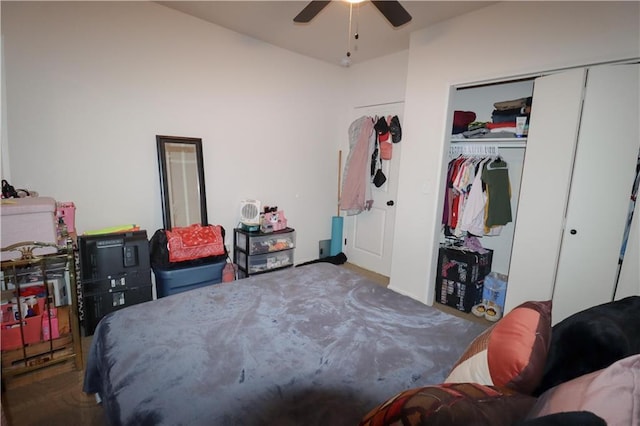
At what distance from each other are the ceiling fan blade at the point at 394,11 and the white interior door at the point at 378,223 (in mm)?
1625

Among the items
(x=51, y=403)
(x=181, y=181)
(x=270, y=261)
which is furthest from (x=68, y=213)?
(x=270, y=261)

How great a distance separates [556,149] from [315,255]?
2945 mm

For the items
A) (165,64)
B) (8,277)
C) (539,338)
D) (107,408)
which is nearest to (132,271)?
(8,277)

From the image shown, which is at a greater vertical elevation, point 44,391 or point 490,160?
point 490,160

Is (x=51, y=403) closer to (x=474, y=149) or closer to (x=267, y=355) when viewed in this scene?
(x=267, y=355)

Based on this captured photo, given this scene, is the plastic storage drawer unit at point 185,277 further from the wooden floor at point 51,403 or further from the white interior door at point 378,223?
the white interior door at point 378,223

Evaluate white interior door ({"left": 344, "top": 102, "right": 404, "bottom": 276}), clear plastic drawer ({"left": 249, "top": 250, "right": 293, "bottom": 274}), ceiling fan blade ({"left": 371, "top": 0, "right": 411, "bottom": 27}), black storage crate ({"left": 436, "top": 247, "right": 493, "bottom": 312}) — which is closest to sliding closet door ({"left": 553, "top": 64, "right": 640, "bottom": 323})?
black storage crate ({"left": 436, "top": 247, "right": 493, "bottom": 312})

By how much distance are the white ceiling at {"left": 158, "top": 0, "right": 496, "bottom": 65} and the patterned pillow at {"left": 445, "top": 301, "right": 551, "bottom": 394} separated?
252cm

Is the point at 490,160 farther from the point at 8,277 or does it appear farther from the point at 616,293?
the point at 8,277

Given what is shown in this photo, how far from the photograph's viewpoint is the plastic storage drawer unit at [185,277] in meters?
2.62

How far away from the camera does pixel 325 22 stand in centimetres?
285

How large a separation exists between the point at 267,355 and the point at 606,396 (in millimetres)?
1050

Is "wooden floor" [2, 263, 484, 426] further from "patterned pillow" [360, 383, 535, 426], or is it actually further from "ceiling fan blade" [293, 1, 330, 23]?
"ceiling fan blade" [293, 1, 330, 23]

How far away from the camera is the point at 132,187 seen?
2746 mm
